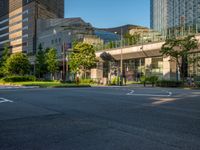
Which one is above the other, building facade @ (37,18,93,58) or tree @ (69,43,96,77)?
building facade @ (37,18,93,58)

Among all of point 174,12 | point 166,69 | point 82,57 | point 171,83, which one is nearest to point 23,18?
point 174,12

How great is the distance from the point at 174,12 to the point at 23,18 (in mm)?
68678

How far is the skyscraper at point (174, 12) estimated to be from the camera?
6756 centimetres

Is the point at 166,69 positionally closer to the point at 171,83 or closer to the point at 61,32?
the point at 171,83

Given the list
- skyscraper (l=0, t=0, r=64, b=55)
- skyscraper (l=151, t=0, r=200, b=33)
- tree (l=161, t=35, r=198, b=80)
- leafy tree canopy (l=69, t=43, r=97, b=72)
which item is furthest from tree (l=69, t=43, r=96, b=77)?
skyscraper (l=0, t=0, r=64, b=55)

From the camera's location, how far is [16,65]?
6353 cm

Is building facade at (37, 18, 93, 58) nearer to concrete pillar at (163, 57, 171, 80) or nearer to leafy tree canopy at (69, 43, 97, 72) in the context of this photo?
leafy tree canopy at (69, 43, 97, 72)

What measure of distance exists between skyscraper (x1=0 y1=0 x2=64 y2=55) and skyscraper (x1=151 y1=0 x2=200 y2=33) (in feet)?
157

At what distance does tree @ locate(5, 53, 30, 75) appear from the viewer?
62.8 m

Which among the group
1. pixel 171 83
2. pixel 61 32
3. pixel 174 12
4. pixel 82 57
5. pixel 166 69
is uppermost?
pixel 174 12

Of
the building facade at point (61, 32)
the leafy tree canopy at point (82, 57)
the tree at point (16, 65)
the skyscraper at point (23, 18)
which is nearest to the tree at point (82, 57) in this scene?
the leafy tree canopy at point (82, 57)

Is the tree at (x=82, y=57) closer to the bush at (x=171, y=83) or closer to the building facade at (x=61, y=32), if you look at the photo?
the bush at (x=171, y=83)

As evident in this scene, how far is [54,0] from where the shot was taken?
128m

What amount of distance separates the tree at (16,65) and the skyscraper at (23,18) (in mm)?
48153
